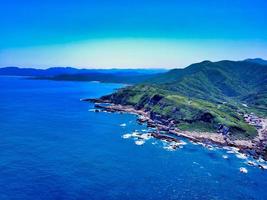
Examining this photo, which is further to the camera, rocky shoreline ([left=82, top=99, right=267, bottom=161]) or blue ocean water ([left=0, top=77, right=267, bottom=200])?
rocky shoreline ([left=82, top=99, right=267, bottom=161])

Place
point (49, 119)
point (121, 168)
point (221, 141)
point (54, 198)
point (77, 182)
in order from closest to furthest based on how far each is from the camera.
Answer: point (54, 198)
point (77, 182)
point (121, 168)
point (221, 141)
point (49, 119)

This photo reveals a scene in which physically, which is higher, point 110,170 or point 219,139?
point 110,170

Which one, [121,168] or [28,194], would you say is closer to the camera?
[28,194]

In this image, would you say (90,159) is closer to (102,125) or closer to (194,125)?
(102,125)

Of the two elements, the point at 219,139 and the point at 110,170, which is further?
the point at 219,139

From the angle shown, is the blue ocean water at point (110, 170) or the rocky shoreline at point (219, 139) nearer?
the blue ocean water at point (110, 170)

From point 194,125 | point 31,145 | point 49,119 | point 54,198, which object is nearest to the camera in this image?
point 54,198

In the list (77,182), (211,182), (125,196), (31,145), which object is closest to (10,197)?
(77,182)

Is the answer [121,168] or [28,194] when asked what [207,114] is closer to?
[121,168]
